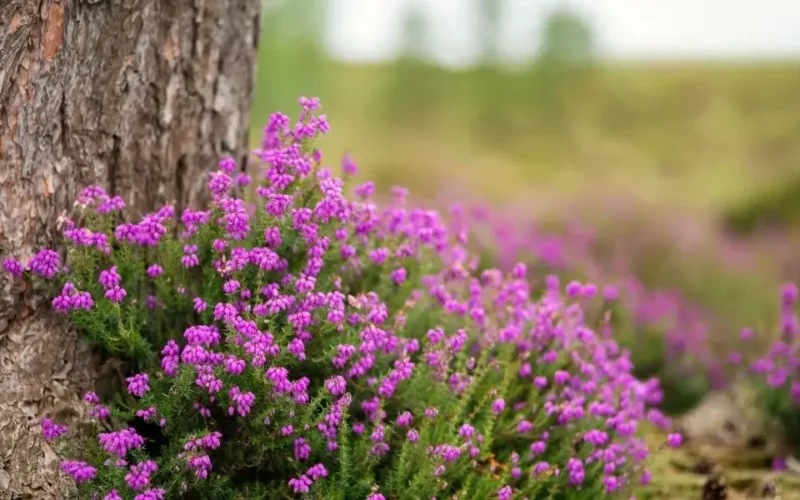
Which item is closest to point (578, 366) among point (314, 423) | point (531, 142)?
point (314, 423)

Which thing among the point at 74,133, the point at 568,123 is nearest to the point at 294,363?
the point at 74,133

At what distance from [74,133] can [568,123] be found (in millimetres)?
37223

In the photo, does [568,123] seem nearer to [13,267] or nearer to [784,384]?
[784,384]

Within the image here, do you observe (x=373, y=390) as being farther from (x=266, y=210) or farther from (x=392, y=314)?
(x=266, y=210)

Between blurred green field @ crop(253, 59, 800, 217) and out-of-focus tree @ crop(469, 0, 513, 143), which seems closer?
blurred green field @ crop(253, 59, 800, 217)

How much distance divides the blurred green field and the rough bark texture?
55.3ft

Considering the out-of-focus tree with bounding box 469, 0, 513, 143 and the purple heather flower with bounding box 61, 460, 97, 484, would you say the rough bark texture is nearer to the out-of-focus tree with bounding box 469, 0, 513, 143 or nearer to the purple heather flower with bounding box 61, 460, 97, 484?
the purple heather flower with bounding box 61, 460, 97, 484

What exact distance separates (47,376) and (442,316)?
63.7 inches

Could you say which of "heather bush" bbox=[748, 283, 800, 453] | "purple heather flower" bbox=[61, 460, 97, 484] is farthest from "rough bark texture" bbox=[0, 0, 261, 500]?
"heather bush" bbox=[748, 283, 800, 453]

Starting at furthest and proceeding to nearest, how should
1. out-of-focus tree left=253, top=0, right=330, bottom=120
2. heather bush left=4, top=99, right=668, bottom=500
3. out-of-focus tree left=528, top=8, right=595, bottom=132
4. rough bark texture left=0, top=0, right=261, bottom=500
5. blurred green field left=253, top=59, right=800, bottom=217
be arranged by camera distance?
out-of-focus tree left=528, top=8, right=595, bottom=132
blurred green field left=253, top=59, right=800, bottom=217
out-of-focus tree left=253, top=0, right=330, bottom=120
rough bark texture left=0, top=0, right=261, bottom=500
heather bush left=4, top=99, right=668, bottom=500

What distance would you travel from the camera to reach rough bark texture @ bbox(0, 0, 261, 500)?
3326 mm

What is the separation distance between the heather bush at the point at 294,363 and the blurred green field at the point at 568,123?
55.4 feet

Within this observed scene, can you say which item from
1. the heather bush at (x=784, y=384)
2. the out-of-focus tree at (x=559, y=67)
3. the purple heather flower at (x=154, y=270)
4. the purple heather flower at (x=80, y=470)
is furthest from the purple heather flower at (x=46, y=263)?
the out-of-focus tree at (x=559, y=67)

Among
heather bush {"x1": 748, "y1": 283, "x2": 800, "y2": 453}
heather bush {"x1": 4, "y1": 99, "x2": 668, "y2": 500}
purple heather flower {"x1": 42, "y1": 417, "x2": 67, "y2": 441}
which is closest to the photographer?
heather bush {"x1": 4, "y1": 99, "x2": 668, "y2": 500}
